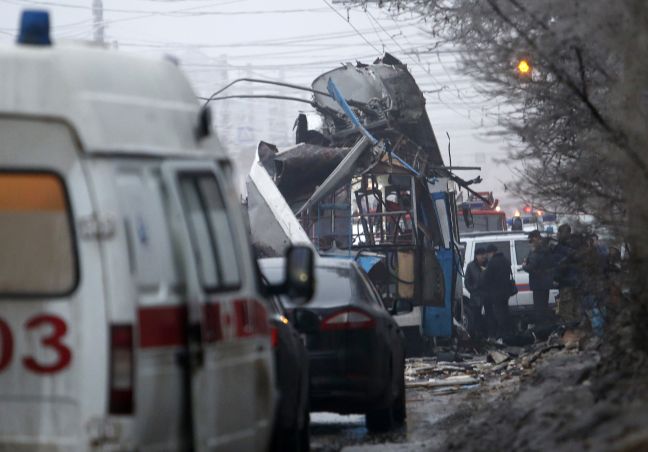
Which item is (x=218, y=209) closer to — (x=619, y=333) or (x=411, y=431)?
(x=619, y=333)

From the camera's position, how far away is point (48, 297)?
18.6 feet

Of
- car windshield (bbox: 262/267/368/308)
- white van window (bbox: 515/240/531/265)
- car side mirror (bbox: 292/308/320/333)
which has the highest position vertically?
white van window (bbox: 515/240/531/265)

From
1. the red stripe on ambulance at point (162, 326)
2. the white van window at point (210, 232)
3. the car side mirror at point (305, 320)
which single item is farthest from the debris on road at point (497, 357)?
the red stripe on ambulance at point (162, 326)

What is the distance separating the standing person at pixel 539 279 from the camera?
21219 millimetres

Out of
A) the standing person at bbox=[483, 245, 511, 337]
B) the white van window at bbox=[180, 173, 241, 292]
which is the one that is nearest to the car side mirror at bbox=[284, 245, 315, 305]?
the white van window at bbox=[180, 173, 241, 292]

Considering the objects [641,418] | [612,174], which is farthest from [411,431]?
[641,418]

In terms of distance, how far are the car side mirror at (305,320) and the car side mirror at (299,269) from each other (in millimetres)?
3855

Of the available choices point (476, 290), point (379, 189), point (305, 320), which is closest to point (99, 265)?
point (305, 320)

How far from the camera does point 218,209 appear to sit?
6434 millimetres

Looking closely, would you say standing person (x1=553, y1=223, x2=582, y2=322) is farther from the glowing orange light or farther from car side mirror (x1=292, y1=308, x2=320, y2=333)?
car side mirror (x1=292, y1=308, x2=320, y2=333)

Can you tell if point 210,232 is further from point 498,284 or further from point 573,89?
point 498,284

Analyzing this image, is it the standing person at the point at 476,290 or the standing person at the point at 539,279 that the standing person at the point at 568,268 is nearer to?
Answer: the standing person at the point at 539,279

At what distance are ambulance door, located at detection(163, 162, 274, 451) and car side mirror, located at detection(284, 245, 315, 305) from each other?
0.25m

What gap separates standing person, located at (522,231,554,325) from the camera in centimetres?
2122
